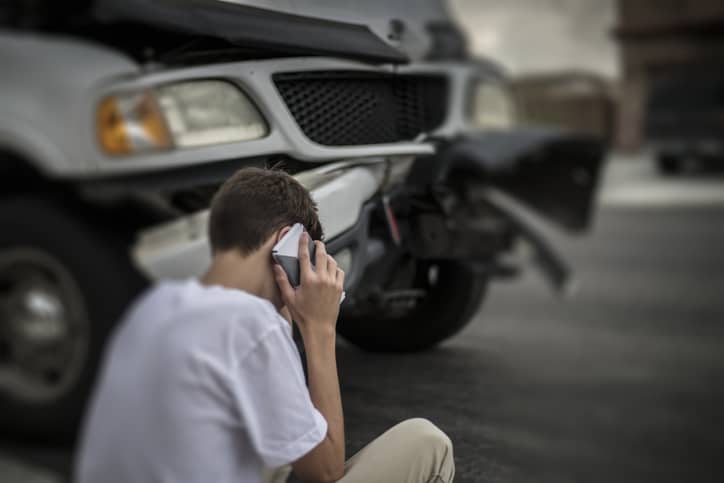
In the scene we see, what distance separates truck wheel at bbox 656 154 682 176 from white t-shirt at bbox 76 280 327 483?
6.26 metres

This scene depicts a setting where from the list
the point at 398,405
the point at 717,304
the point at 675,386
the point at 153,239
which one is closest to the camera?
the point at 153,239

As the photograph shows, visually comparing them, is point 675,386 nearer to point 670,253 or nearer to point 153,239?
point 670,253

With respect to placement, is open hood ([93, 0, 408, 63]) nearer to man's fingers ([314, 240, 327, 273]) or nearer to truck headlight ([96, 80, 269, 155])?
truck headlight ([96, 80, 269, 155])

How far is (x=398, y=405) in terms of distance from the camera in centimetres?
100

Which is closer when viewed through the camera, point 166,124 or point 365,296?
point 166,124

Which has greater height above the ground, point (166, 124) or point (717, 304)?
point (166, 124)

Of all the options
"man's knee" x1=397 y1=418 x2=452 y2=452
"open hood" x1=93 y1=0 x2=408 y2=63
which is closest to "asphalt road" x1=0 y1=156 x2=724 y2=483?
"man's knee" x1=397 y1=418 x2=452 y2=452

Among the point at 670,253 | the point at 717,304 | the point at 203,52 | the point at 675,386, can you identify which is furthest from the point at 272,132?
the point at 670,253

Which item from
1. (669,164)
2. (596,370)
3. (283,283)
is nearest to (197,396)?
(283,283)

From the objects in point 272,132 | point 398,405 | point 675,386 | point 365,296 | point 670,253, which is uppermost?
point 272,132

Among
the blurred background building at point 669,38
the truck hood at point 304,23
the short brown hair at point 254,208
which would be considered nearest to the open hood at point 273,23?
the truck hood at point 304,23

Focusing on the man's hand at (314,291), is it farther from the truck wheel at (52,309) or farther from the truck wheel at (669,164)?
the truck wheel at (669,164)

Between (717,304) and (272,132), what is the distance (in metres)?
4.40

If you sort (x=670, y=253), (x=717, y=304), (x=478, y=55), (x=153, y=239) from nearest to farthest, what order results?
(x=153, y=239)
(x=478, y=55)
(x=717, y=304)
(x=670, y=253)
